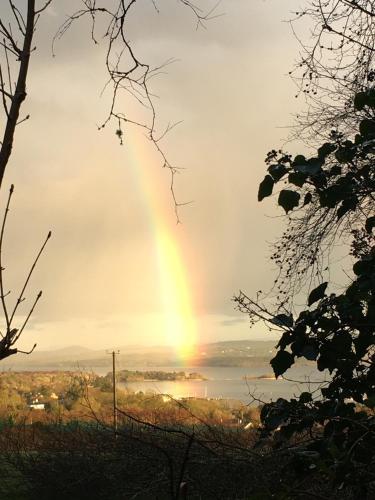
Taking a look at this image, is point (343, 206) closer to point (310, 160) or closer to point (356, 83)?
point (310, 160)

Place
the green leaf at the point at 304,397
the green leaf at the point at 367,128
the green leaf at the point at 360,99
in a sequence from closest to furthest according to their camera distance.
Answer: the green leaf at the point at 360,99 → the green leaf at the point at 367,128 → the green leaf at the point at 304,397

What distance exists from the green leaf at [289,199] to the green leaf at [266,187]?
6 cm

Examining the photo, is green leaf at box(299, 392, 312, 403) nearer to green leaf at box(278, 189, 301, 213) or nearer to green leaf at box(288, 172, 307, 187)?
green leaf at box(278, 189, 301, 213)

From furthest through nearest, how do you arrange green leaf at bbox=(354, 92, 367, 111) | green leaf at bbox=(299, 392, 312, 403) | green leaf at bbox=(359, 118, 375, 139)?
green leaf at bbox=(299, 392, 312, 403) → green leaf at bbox=(359, 118, 375, 139) → green leaf at bbox=(354, 92, 367, 111)

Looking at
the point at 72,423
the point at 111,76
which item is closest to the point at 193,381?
the point at 72,423

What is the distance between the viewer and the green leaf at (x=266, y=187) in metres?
2.72

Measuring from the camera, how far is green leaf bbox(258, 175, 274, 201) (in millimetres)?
2723

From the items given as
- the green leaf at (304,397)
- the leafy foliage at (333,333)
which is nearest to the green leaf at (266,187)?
the leafy foliage at (333,333)

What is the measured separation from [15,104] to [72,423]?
1141 centimetres

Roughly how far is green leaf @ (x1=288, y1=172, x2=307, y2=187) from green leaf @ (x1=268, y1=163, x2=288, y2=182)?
0.04 m

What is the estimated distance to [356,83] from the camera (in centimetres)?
435

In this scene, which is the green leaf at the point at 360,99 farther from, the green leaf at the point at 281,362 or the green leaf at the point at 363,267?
the green leaf at the point at 281,362

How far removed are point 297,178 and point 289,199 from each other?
0.33 feet

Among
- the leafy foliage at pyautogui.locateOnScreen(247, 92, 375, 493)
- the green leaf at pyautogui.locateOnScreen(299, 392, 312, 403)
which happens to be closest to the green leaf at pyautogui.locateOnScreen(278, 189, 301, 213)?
the leafy foliage at pyautogui.locateOnScreen(247, 92, 375, 493)
